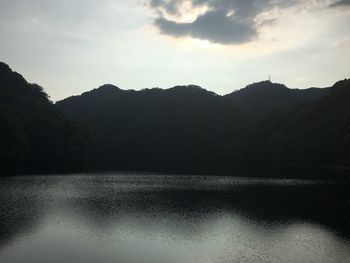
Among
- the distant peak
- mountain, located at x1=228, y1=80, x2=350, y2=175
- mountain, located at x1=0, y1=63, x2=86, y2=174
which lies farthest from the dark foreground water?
the distant peak

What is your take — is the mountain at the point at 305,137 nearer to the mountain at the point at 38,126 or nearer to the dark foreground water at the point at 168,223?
the dark foreground water at the point at 168,223

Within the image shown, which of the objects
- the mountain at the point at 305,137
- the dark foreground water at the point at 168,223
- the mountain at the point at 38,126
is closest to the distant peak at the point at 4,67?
the mountain at the point at 38,126

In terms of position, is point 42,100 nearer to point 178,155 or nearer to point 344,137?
point 178,155

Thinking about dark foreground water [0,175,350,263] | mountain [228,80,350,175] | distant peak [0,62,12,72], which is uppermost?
distant peak [0,62,12,72]

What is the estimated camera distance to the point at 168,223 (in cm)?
4534

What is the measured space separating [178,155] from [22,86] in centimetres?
7273

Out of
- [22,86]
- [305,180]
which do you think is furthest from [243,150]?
[22,86]

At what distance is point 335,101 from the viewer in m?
149

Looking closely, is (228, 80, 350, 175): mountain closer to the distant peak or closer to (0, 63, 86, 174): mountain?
(0, 63, 86, 174): mountain

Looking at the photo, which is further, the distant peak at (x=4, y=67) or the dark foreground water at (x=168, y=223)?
the distant peak at (x=4, y=67)

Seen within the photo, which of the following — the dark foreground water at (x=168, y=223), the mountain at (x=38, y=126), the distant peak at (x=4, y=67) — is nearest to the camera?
the dark foreground water at (x=168, y=223)

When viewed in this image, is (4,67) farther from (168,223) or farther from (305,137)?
(168,223)

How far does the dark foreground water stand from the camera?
33562 mm

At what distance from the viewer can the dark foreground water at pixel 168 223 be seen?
3356cm
